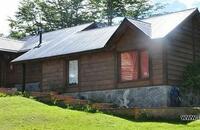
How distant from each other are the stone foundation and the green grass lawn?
4390 millimetres

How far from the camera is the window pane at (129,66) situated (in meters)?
28.9

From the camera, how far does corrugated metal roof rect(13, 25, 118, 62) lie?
31672 mm

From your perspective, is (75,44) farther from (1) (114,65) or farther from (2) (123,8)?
(2) (123,8)

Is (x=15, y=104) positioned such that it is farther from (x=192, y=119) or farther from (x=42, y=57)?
(x=192, y=119)

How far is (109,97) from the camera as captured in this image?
30.1m

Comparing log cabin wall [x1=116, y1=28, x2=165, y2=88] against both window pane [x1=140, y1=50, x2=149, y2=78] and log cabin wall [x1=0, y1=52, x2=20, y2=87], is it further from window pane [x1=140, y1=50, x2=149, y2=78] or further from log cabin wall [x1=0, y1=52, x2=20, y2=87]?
log cabin wall [x1=0, y1=52, x2=20, y2=87]

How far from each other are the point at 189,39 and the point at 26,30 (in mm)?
40743

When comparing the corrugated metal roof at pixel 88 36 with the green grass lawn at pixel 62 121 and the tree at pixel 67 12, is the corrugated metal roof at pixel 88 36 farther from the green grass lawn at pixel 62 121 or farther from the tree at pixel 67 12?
the tree at pixel 67 12

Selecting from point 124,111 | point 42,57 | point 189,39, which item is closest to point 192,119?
point 124,111

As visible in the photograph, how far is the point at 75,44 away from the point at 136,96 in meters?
7.25

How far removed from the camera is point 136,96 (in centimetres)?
2841

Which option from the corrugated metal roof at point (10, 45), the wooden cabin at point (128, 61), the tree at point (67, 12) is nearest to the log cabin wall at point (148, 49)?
the wooden cabin at point (128, 61)

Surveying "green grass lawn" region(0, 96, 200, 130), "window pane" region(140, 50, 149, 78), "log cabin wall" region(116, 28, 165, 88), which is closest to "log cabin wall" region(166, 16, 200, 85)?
"log cabin wall" region(116, 28, 165, 88)

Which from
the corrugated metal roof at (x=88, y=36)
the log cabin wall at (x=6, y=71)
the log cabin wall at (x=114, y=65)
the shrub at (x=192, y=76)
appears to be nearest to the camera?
the log cabin wall at (x=114, y=65)
